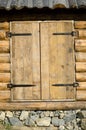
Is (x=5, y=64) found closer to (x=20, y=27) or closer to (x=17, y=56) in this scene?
(x=17, y=56)

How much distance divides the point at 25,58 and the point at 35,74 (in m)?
0.41

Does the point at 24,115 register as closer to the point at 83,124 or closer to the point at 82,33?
the point at 83,124

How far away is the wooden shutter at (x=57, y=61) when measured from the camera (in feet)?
26.6

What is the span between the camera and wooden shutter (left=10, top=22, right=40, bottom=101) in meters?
8.14

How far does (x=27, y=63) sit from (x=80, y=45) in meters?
1.20

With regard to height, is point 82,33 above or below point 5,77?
above

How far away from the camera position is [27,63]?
8156mm

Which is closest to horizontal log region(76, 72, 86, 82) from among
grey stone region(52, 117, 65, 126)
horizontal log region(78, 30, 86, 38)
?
horizontal log region(78, 30, 86, 38)

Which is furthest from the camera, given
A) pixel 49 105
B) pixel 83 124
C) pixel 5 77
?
pixel 5 77

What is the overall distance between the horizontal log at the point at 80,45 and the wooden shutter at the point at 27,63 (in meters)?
0.83

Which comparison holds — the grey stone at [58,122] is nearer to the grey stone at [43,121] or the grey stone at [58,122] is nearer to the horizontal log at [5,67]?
Answer: the grey stone at [43,121]

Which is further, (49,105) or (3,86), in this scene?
(3,86)

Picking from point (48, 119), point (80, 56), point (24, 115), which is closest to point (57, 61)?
point (80, 56)

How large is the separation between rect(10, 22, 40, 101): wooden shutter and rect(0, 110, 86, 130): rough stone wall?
15.1 inches
